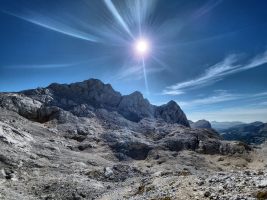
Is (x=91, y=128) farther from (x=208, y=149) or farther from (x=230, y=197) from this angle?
(x=230, y=197)

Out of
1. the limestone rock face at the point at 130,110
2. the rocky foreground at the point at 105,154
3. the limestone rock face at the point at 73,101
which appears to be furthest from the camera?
the limestone rock face at the point at 130,110

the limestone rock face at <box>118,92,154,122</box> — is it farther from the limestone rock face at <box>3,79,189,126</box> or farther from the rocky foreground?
the rocky foreground

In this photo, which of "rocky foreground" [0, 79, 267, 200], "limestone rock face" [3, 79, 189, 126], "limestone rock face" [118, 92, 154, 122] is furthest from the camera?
"limestone rock face" [118, 92, 154, 122]

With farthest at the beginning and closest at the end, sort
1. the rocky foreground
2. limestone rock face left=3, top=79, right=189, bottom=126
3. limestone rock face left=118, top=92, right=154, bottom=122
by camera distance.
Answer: limestone rock face left=118, top=92, right=154, bottom=122
limestone rock face left=3, top=79, right=189, bottom=126
the rocky foreground

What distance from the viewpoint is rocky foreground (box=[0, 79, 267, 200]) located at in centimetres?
2992

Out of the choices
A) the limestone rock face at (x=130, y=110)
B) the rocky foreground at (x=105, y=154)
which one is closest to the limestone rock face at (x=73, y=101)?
the limestone rock face at (x=130, y=110)

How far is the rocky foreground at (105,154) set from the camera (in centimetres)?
2992

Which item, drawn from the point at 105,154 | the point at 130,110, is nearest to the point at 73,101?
the point at 130,110

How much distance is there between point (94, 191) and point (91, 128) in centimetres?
9127

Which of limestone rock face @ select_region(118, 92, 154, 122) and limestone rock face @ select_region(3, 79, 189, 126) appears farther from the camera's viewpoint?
limestone rock face @ select_region(118, 92, 154, 122)

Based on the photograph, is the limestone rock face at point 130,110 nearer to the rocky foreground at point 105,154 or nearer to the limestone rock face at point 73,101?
the limestone rock face at point 73,101

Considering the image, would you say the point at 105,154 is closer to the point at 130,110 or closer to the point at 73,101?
the point at 73,101

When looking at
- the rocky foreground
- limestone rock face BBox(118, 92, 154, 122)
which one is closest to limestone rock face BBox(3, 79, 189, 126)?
limestone rock face BBox(118, 92, 154, 122)

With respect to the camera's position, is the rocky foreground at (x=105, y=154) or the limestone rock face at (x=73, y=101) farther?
the limestone rock face at (x=73, y=101)
